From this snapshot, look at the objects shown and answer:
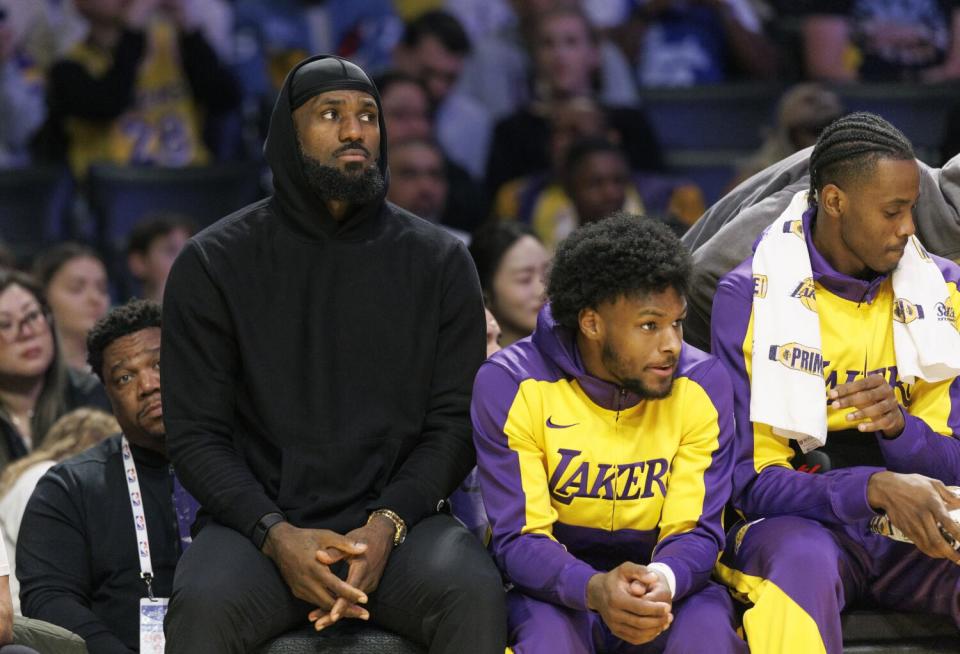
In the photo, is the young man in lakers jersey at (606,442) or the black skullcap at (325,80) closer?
the young man in lakers jersey at (606,442)

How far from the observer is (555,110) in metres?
6.57

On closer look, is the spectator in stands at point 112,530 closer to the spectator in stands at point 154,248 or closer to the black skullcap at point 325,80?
the black skullcap at point 325,80

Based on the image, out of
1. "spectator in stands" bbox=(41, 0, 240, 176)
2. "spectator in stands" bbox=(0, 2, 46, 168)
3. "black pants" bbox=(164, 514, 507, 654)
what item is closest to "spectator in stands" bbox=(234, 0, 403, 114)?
"spectator in stands" bbox=(41, 0, 240, 176)

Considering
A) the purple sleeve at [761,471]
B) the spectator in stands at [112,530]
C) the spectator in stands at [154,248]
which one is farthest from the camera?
the spectator in stands at [154,248]

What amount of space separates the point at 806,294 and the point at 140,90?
4.11 metres

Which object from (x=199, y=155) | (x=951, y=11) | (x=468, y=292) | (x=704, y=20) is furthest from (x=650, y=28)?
(x=468, y=292)

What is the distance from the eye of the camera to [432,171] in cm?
625

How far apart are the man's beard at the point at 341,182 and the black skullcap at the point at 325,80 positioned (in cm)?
14

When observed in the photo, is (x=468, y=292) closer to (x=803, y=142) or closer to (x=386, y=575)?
(x=386, y=575)

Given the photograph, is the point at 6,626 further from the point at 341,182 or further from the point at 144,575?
the point at 341,182

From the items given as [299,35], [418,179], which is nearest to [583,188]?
[418,179]

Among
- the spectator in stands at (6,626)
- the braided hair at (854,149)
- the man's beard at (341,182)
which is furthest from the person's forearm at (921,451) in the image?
the spectator in stands at (6,626)

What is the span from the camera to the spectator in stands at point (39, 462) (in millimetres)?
3844

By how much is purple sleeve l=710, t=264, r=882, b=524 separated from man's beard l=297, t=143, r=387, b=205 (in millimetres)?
811
